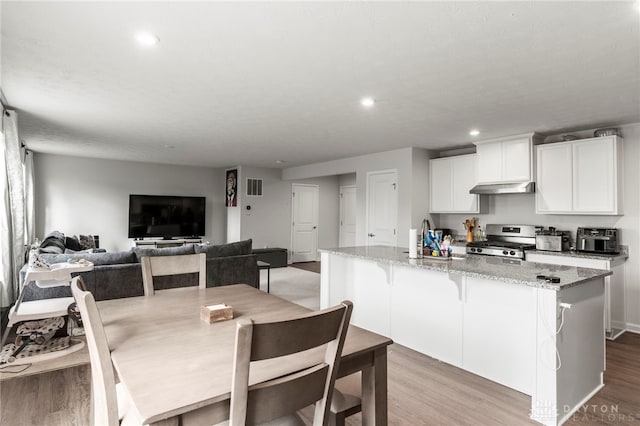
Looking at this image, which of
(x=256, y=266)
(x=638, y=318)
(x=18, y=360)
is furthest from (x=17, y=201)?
(x=638, y=318)

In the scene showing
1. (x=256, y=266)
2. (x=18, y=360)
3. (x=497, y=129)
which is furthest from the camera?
(x=256, y=266)

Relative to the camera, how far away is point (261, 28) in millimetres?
2033

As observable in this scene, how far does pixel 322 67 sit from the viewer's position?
2574 millimetres

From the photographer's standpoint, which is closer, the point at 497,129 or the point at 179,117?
the point at 179,117

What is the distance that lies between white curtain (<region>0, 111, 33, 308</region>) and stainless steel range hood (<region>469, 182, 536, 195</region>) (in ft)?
18.4

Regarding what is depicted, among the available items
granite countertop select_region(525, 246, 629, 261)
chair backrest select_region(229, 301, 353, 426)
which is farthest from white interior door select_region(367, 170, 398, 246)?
chair backrest select_region(229, 301, 353, 426)

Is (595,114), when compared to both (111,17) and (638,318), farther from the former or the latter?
(111,17)

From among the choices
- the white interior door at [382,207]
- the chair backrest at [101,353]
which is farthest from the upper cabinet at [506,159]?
the chair backrest at [101,353]

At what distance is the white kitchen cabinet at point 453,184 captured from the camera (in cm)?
530

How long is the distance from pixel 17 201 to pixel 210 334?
3829mm

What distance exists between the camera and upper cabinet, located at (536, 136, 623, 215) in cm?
394

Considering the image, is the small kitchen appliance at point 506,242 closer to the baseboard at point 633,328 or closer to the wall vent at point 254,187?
the baseboard at point 633,328

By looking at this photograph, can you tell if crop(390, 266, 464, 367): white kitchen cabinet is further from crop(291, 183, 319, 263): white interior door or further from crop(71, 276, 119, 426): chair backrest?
crop(291, 183, 319, 263): white interior door

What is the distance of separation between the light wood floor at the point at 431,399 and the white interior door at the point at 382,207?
3.20 m
